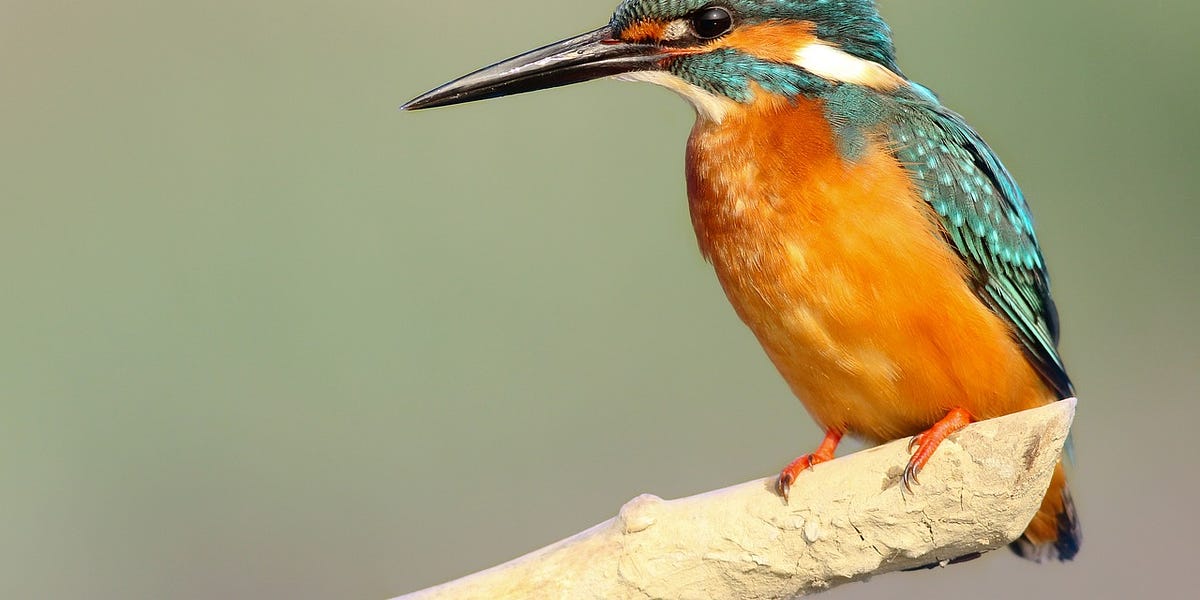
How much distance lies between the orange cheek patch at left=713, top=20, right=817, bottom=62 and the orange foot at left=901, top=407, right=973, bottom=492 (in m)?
0.53

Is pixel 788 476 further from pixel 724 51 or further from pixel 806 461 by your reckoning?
pixel 724 51

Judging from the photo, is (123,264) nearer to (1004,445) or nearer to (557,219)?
(557,219)

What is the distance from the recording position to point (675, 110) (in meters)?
3.57

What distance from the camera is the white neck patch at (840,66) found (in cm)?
178

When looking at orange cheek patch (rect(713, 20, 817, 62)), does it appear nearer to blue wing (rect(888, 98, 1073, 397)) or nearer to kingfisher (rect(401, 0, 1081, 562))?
kingfisher (rect(401, 0, 1081, 562))

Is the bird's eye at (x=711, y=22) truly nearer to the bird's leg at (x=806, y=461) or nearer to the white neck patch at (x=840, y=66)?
the white neck patch at (x=840, y=66)

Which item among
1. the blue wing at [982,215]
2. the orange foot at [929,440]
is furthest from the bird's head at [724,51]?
the orange foot at [929,440]

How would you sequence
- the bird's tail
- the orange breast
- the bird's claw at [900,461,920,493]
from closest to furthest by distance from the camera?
the bird's claw at [900,461,920,493], the orange breast, the bird's tail

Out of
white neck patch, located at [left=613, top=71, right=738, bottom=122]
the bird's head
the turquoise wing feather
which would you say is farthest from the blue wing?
white neck patch, located at [left=613, top=71, right=738, bottom=122]

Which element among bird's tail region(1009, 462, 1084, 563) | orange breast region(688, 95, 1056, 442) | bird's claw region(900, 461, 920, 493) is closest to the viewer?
bird's claw region(900, 461, 920, 493)

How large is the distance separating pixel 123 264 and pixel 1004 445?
8.57 ft

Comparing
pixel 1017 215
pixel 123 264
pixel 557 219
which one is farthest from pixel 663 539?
pixel 123 264

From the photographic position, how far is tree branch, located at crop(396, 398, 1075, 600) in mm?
1539

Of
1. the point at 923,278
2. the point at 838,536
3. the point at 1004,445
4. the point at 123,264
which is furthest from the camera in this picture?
the point at 123,264
